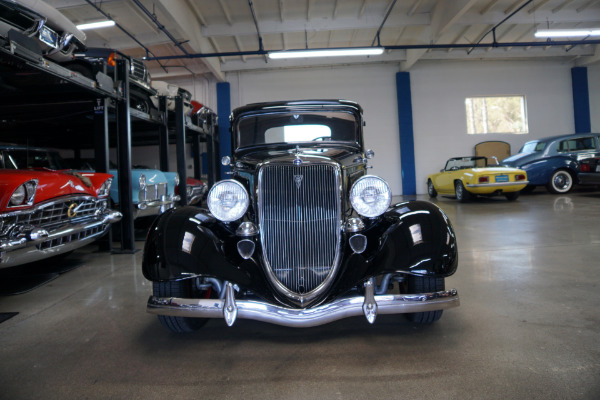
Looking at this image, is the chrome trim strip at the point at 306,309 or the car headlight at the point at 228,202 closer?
the chrome trim strip at the point at 306,309

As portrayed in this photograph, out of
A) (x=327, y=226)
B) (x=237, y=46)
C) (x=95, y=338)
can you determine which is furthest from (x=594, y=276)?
(x=237, y=46)

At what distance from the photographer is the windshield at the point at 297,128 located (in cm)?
330

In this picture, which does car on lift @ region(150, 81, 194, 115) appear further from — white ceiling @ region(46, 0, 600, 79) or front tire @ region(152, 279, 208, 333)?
front tire @ region(152, 279, 208, 333)

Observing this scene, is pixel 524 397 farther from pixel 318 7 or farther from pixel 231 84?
pixel 231 84

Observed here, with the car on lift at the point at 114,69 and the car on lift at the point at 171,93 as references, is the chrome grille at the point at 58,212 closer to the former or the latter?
the car on lift at the point at 114,69

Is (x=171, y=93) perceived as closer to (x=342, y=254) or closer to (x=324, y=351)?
(x=342, y=254)

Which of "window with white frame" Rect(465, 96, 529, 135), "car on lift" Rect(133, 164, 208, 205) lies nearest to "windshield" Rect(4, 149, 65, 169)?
"car on lift" Rect(133, 164, 208, 205)

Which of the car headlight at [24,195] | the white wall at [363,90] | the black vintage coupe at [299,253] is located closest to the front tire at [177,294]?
the black vintage coupe at [299,253]

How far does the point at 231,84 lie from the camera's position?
13992mm

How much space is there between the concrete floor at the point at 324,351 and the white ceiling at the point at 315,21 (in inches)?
311

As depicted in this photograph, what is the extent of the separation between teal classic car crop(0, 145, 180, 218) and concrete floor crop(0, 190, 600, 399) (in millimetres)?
2258

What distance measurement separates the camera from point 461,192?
30.7 feet

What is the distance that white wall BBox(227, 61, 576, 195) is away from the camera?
13750mm

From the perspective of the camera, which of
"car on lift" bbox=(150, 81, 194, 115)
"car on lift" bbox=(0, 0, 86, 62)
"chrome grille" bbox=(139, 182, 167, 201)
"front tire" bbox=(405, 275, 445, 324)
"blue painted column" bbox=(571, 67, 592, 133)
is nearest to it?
"front tire" bbox=(405, 275, 445, 324)
